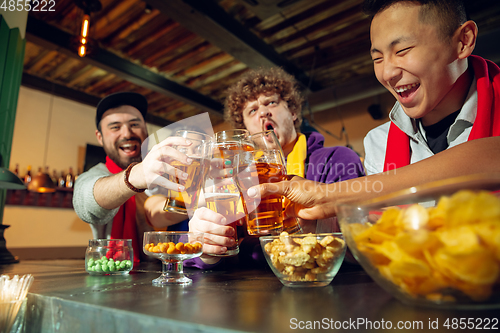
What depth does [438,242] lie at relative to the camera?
314 mm

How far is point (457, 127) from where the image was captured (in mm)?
1095

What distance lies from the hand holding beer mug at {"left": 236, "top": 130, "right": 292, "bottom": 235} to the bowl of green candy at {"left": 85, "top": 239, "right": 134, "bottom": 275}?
0.42 meters

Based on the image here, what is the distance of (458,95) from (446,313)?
1020 millimetres

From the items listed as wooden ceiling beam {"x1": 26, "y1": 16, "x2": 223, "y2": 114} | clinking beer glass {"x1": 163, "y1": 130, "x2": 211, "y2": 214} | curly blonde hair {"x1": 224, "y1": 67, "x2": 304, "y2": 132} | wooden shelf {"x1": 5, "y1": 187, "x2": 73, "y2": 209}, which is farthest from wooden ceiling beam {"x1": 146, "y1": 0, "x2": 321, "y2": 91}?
wooden shelf {"x1": 5, "y1": 187, "x2": 73, "y2": 209}

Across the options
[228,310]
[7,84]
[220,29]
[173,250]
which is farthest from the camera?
[220,29]

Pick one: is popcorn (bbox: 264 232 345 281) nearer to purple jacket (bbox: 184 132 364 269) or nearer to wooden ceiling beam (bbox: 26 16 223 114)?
purple jacket (bbox: 184 132 364 269)

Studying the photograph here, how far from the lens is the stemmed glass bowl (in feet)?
2.36

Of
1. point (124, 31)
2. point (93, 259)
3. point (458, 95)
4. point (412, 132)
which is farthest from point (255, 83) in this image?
point (124, 31)

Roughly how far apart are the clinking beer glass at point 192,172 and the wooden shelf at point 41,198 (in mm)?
4534

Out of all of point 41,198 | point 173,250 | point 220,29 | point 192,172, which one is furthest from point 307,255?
point 41,198

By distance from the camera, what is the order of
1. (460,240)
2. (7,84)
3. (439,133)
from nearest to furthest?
(460,240) < (439,133) < (7,84)

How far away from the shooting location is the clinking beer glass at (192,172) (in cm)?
82

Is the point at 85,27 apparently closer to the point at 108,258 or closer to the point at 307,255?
the point at 108,258

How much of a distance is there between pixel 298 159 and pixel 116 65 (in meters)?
3.20
